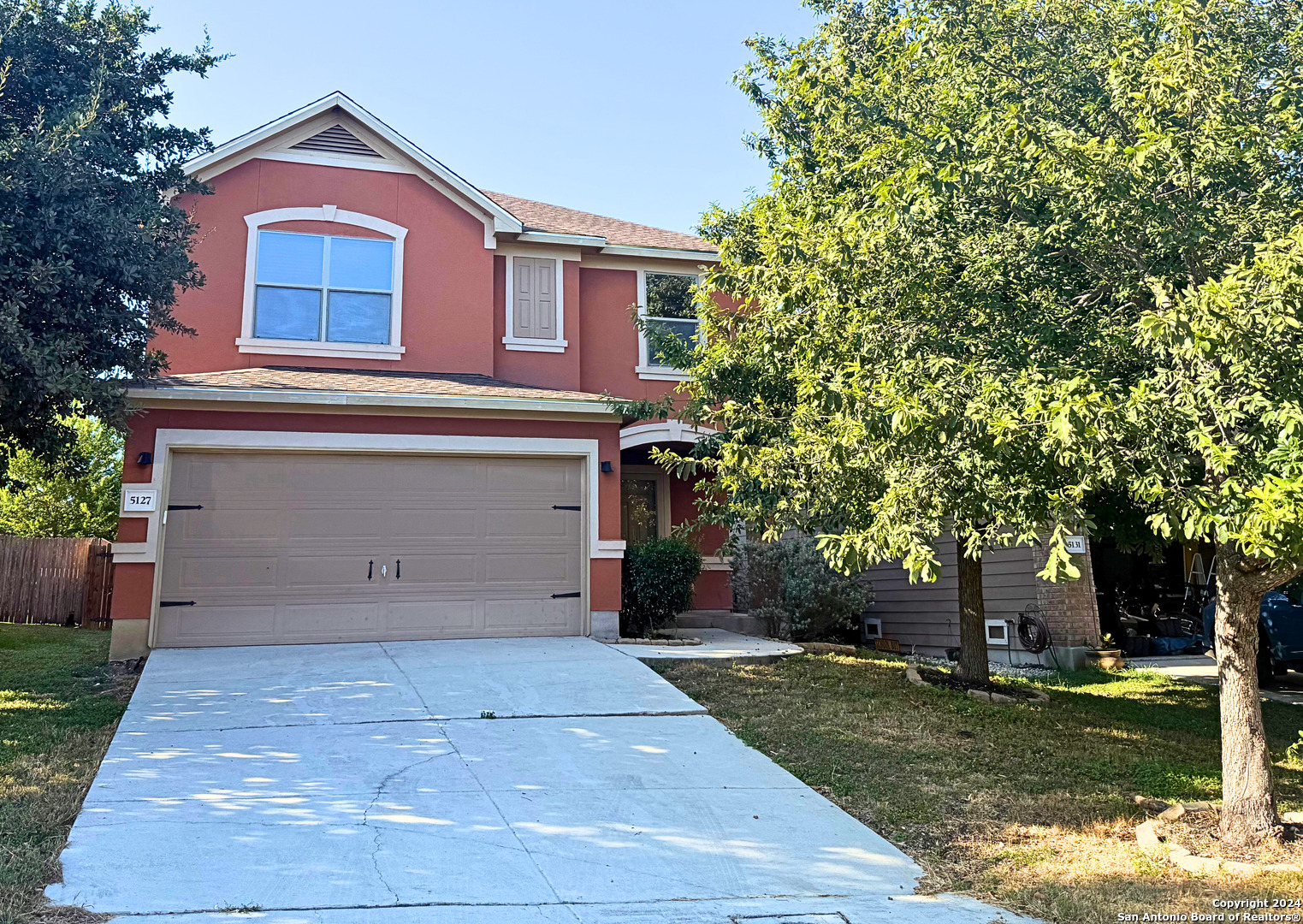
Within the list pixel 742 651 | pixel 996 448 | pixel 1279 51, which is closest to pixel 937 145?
pixel 996 448

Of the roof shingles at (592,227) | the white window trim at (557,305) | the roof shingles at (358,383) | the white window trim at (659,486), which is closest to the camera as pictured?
the roof shingles at (358,383)

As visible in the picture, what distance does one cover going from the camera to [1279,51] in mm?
6707

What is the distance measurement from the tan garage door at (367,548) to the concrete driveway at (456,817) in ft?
7.08

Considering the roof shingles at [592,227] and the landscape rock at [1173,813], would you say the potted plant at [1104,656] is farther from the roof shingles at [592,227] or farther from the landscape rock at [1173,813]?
the roof shingles at [592,227]

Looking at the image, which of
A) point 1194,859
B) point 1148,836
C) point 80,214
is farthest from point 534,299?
point 1194,859

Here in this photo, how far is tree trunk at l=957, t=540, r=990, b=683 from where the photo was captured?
404 inches

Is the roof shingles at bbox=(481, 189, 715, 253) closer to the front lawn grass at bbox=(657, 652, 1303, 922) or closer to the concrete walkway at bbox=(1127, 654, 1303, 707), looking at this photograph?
the front lawn grass at bbox=(657, 652, 1303, 922)

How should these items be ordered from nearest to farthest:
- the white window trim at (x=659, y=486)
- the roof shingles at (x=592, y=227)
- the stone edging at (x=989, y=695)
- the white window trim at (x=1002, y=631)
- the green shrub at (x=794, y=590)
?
1. the stone edging at (x=989, y=695)
2. the green shrub at (x=794, y=590)
3. the white window trim at (x=1002, y=631)
4. the roof shingles at (x=592, y=227)
5. the white window trim at (x=659, y=486)

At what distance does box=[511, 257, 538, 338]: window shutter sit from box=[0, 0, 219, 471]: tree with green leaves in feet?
17.7

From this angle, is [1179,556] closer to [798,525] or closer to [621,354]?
[621,354]

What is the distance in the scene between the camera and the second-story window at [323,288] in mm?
13188

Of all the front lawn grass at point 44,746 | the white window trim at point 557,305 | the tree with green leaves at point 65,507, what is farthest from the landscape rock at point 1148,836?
the tree with green leaves at point 65,507

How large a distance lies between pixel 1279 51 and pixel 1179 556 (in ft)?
44.9

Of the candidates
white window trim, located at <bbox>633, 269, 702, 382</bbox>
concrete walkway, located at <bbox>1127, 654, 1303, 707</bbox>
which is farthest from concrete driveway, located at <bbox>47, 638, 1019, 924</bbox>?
concrete walkway, located at <bbox>1127, 654, 1303, 707</bbox>
